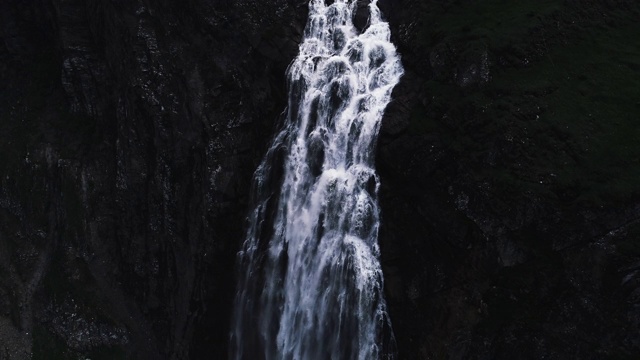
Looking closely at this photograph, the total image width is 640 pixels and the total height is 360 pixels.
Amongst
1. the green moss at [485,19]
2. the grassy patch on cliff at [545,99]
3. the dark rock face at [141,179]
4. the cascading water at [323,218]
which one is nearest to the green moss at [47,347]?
the dark rock face at [141,179]

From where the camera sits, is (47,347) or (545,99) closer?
(545,99)

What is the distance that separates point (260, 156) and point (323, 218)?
695cm

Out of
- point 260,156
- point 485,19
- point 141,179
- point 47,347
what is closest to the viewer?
point 485,19

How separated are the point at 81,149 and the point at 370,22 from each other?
23.5 m

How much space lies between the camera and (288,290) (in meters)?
31.8

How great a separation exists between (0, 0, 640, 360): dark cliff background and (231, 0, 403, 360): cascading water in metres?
1.17

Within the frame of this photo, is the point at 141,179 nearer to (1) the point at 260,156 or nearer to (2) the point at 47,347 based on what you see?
(1) the point at 260,156

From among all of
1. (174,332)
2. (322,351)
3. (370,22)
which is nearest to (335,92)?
(370,22)

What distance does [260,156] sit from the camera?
35594mm

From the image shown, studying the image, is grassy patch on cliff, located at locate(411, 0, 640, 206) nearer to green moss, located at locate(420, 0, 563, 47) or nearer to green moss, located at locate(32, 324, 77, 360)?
green moss, located at locate(420, 0, 563, 47)

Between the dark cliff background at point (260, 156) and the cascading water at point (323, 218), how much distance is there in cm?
117

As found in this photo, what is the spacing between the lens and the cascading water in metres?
29.6

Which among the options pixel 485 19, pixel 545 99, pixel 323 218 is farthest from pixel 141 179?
pixel 545 99

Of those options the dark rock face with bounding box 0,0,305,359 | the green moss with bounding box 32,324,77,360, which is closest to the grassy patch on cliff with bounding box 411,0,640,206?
the dark rock face with bounding box 0,0,305,359
